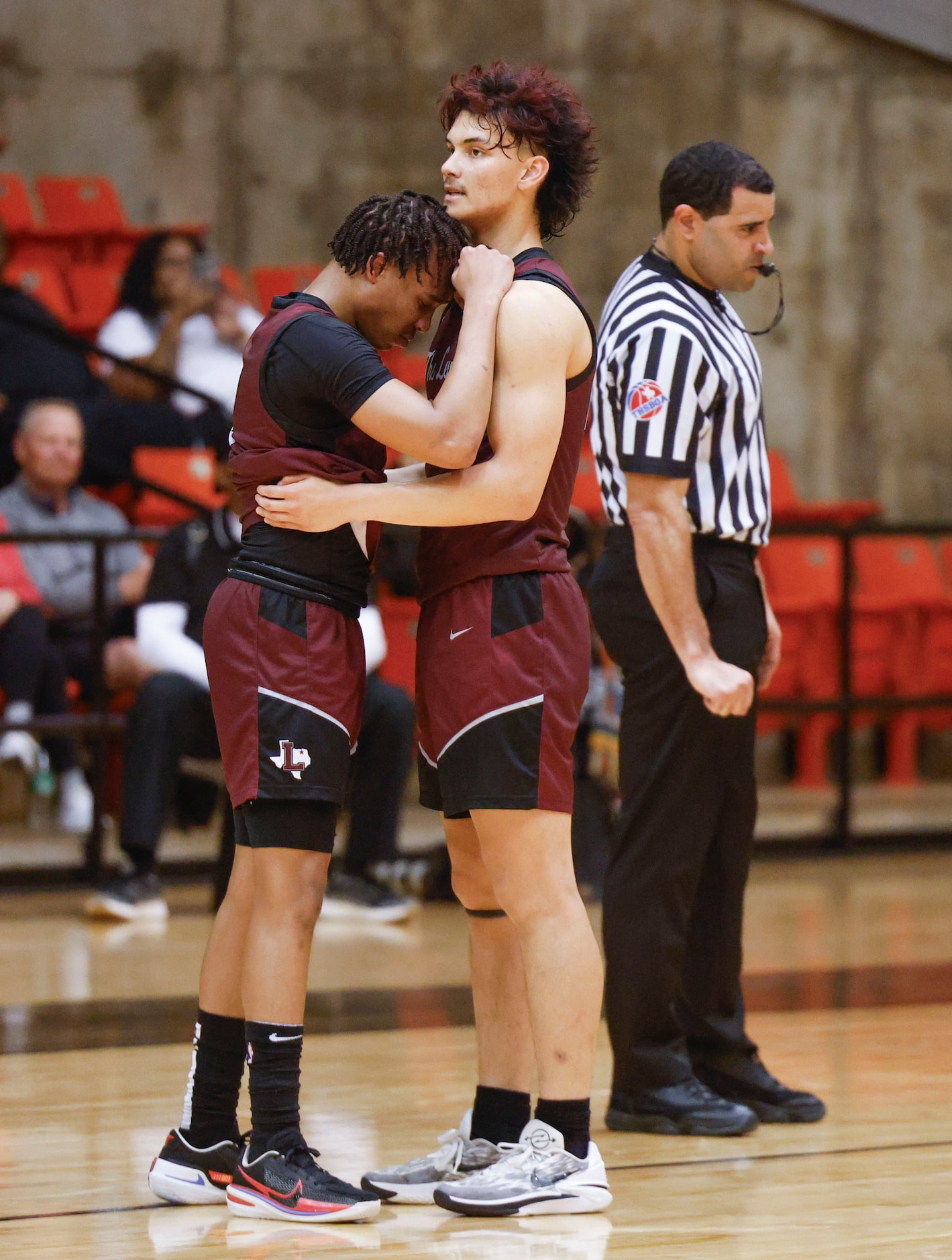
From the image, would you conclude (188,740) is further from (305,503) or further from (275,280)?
(275,280)

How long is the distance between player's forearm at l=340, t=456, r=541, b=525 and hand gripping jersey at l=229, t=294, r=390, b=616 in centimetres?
7

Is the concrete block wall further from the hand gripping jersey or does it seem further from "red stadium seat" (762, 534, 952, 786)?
the hand gripping jersey

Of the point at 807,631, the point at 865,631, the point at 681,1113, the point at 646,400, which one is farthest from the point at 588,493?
the point at 681,1113

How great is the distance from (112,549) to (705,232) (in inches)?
130

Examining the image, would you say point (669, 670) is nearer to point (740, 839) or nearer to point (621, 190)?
point (740, 839)

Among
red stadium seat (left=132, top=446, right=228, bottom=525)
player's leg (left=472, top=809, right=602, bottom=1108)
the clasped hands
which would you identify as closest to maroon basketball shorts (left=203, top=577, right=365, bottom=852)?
Result: the clasped hands

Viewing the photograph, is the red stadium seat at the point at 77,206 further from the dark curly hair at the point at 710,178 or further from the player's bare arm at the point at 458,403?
the player's bare arm at the point at 458,403

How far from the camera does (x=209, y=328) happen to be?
25.7ft

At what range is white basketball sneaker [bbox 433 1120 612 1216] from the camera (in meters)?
2.71

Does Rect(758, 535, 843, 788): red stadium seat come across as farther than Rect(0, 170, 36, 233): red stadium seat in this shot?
No

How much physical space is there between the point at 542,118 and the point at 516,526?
57 cm

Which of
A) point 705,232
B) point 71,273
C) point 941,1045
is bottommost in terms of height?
point 941,1045

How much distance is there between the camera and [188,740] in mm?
5348

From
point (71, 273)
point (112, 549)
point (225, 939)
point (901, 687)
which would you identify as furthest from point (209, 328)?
point (225, 939)
